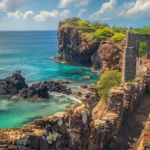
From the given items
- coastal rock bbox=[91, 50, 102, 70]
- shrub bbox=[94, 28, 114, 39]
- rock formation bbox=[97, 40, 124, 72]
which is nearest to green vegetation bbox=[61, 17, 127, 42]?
shrub bbox=[94, 28, 114, 39]

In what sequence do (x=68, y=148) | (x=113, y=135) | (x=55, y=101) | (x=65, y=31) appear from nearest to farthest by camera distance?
(x=68, y=148) < (x=113, y=135) < (x=55, y=101) < (x=65, y=31)

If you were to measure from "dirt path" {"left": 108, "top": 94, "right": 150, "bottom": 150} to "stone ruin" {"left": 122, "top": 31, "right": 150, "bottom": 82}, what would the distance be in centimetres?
2058

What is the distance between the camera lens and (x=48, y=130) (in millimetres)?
11781

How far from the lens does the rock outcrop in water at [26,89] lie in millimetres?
72188

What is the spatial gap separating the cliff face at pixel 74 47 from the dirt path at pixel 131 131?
91.3 meters

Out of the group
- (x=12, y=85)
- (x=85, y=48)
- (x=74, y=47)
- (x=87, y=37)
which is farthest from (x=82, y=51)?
(x=12, y=85)

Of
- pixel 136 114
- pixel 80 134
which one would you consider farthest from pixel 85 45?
pixel 80 134

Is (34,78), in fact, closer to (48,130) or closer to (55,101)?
(55,101)

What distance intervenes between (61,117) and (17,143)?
Result: 2395mm

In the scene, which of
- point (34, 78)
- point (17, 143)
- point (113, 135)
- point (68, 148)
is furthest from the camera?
point (34, 78)

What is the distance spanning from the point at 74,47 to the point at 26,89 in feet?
183

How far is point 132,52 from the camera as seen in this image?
42.9 m

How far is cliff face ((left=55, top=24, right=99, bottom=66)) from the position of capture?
4616 inches

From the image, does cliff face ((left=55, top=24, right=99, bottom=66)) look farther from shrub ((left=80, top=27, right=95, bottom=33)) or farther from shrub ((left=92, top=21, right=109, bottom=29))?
shrub ((left=92, top=21, right=109, bottom=29))
